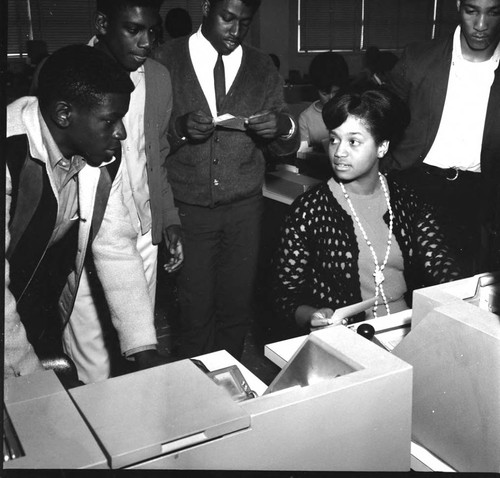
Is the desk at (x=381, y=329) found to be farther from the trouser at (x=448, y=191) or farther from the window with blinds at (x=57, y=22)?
the window with blinds at (x=57, y=22)

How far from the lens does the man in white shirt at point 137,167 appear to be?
1.86 m

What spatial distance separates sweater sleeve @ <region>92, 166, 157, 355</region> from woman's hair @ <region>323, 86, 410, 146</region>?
29.6 inches

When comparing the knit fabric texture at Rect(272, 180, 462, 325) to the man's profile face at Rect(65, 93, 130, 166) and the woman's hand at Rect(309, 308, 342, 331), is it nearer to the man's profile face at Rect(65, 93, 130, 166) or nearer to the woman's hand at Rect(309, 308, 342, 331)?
the woman's hand at Rect(309, 308, 342, 331)

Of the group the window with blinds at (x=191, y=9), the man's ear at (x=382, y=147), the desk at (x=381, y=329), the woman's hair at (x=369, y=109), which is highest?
the window with blinds at (x=191, y=9)

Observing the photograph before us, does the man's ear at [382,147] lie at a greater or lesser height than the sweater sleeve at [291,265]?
greater

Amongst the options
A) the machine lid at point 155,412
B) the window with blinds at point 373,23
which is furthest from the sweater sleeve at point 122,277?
the window with blinds at point 373,23

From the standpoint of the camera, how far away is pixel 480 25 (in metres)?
2.10

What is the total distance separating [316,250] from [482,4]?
1019 mm

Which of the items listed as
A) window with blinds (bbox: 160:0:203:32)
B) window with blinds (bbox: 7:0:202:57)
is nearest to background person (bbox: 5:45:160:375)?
window with blinds (bbox: 7:0:202:57)

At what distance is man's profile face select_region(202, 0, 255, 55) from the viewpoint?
2.06 meters

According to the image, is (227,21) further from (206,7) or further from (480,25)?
(480,25)

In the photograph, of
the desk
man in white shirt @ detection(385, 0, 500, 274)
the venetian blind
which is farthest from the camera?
the venetian blind

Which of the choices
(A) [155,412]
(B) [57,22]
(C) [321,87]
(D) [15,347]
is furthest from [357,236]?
(B) [57,22]

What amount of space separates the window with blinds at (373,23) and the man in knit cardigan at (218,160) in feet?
11.3
